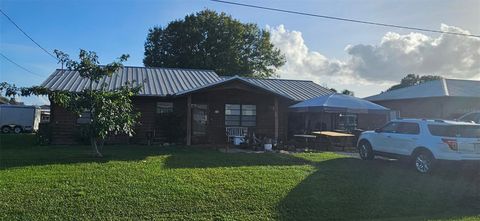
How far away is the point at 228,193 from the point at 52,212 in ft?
11.1

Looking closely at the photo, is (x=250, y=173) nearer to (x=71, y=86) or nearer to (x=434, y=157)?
(x=434, y=157)

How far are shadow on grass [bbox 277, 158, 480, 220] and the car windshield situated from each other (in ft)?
3.73

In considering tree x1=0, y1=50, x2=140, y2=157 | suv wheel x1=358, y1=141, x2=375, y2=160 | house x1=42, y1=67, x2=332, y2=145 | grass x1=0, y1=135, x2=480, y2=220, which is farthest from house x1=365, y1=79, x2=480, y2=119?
tree x1=0, y1=50, x2=140, y2=157

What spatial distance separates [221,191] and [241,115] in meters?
12.1

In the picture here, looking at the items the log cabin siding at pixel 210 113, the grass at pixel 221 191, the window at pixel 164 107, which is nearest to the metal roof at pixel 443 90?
the log cabin siding at pixel 210 113

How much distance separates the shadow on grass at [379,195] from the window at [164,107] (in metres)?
10.2

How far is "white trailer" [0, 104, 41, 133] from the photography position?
35938 millimetres

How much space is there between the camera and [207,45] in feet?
151

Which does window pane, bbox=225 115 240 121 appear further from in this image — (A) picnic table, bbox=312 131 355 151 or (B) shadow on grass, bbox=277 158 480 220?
(B) shadow on grass, bbox=277 158 480 220

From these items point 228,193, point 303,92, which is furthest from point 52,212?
point 303,92

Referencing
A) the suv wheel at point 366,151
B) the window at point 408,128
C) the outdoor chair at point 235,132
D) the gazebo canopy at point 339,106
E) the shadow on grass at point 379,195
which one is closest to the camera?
the shadow on grass at point 379,195

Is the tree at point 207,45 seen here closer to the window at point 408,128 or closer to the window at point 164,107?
the window at point 164,107

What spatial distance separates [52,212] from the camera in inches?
297

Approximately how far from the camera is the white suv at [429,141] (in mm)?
11430
